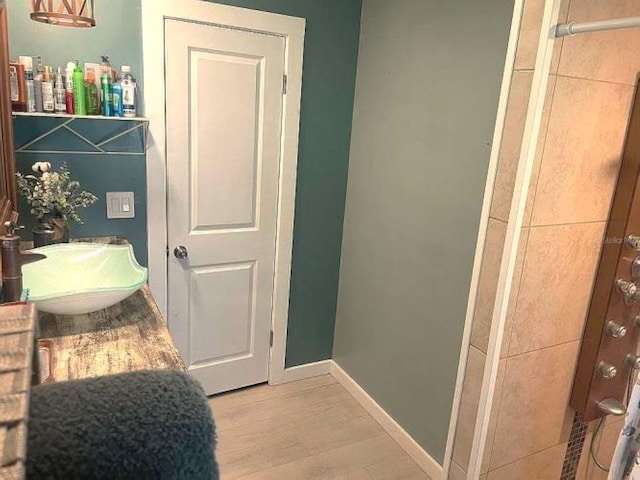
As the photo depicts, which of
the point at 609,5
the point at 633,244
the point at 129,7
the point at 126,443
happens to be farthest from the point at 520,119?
the point at 129,7

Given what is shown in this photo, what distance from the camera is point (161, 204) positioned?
235cm

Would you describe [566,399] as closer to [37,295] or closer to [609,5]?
[609,5]

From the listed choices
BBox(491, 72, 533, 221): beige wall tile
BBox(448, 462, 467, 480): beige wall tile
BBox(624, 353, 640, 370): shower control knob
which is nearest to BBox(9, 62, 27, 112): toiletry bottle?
BBox(491, 72, 533, 221): beige wall tile

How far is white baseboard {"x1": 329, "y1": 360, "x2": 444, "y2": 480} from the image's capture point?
229cm

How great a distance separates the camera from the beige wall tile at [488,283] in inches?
67.2

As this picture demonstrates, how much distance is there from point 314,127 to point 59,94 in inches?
49.0

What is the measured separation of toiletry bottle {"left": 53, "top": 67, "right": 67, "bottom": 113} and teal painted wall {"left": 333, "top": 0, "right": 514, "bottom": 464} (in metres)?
1.46

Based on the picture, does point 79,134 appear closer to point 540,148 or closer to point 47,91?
point 47,91

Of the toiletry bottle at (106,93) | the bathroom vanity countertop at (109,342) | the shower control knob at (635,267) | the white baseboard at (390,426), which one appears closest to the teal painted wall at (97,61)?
the toiletry bottle at (106,93)

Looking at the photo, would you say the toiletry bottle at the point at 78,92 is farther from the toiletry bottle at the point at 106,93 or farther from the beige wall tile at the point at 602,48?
the beige wall tile at the point at 602,48

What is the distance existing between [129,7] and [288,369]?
6.93 feet

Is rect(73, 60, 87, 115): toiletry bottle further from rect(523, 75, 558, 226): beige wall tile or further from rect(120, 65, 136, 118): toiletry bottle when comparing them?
rect(523, 75, 558, 226): beige wall tile

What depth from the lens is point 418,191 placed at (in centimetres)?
227

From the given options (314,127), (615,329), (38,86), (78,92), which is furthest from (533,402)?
(38,86)
